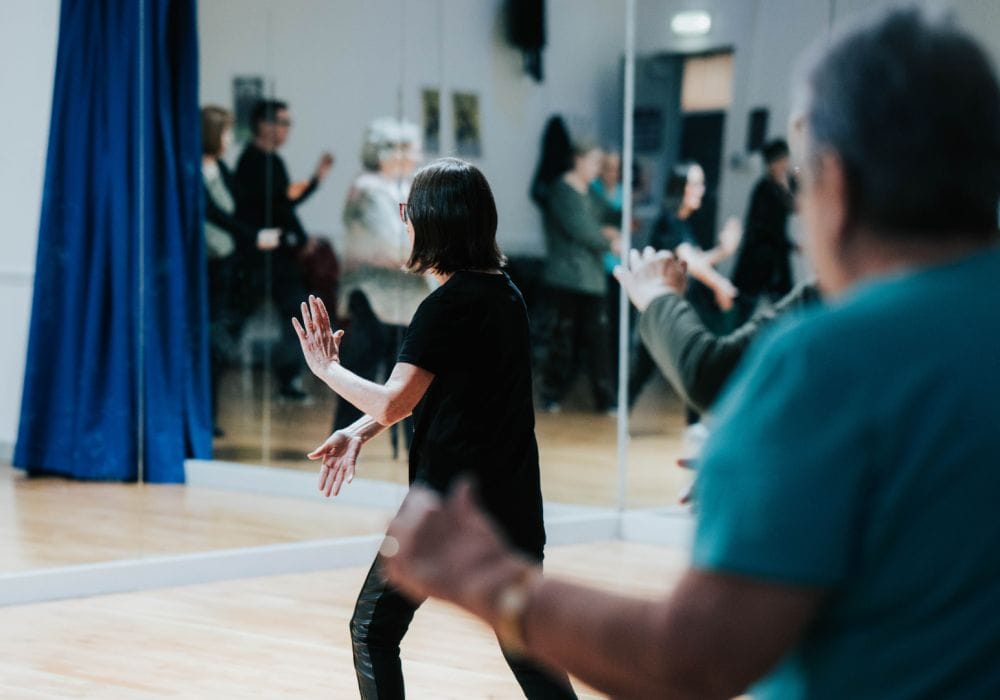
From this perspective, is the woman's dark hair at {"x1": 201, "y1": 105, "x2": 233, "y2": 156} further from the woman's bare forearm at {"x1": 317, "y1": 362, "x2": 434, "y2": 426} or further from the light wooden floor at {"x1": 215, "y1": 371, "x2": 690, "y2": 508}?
the woman's bare forearm at {"x1": 317, "y1": 362, "x2": 434, "y2": 426}

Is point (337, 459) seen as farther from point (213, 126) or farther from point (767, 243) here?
point (767, 243)

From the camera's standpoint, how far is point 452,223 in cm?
275

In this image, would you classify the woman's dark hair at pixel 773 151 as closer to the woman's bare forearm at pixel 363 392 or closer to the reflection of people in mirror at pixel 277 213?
the reflection of people in mirror at pixel 277 213

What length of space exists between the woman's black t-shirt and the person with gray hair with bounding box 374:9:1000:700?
1.70m

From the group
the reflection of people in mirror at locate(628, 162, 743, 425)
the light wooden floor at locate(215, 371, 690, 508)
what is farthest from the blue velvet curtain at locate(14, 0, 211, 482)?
the reflection of people in mirror at locate(628, 162, 743, 425)

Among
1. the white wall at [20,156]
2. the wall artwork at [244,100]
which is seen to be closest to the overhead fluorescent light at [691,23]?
the wall artwork at [244,100]

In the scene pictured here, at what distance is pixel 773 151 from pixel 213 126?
2.14 m

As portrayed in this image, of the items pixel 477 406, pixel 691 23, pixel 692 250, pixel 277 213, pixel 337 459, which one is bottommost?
pixel 337 459

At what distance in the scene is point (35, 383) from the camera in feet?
15.2

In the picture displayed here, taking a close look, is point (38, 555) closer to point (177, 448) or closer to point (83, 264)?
point (177, 448)

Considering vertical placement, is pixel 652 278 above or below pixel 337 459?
above

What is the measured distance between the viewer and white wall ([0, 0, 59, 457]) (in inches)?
179

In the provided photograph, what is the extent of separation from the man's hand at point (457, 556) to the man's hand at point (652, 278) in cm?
46

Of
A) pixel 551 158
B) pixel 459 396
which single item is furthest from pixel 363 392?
pixel 551 158
